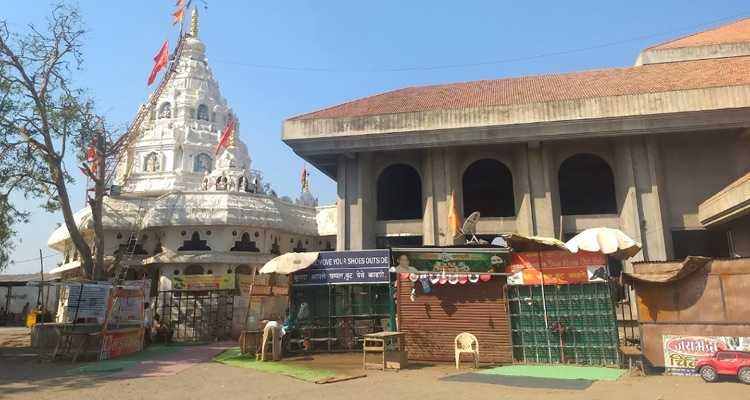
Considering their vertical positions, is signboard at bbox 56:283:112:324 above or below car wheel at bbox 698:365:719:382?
above

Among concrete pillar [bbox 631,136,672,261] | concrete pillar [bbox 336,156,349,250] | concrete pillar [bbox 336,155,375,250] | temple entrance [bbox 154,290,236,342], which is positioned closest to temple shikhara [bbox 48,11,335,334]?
temple entrance [bbox 154,290,236,342]

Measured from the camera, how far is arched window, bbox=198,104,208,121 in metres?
47.0

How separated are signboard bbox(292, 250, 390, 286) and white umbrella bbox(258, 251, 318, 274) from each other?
0.27 m

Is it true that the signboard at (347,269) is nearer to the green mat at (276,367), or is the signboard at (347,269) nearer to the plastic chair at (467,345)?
the green mat at (276,367)

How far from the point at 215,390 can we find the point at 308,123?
11547 millimetres

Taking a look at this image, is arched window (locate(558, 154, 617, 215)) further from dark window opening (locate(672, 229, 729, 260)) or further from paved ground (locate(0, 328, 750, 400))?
paved ground (locate(0, 328, 750, 400))

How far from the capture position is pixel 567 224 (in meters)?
18.0

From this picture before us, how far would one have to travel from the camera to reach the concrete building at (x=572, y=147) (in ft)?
53.8

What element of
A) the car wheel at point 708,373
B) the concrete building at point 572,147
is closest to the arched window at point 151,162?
the concrete building at point 572,147

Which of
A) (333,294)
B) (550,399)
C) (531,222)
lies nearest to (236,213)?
(333,294)

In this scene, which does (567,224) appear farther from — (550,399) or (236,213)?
(236,213)

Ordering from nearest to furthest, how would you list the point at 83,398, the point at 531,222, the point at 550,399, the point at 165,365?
the point at 550,399 → the point at 83,398 → the point at 165,365 → the point at 531,222

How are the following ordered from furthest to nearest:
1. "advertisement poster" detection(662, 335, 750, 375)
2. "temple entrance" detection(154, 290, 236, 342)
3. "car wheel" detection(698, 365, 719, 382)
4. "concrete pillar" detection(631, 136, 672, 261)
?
1. "temple entrance" detection(154, 290, 236, 342)
2. "concrete pillar" detection(631, 136, 672, 261)
3. "advertisement poster" detection(662, 335, 750, 375)
4. "car wheel" detection(698, 365, 719, 382)

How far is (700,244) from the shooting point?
64.8 ft
